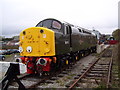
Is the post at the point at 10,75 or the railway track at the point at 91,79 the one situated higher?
the post at the point at 10,75

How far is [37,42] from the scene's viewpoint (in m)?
8.36

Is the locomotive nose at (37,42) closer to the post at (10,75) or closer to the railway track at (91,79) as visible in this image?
the railway track at (91,79)

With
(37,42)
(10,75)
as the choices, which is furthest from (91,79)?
(10,75)

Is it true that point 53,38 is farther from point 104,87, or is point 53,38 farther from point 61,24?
point 104,87

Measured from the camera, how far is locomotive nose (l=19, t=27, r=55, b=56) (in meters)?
8.19

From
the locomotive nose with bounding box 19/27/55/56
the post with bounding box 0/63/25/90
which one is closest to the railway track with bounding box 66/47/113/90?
the locomotive nose with bounding box 19/27/55/56

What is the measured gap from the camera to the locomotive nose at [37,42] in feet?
26.9

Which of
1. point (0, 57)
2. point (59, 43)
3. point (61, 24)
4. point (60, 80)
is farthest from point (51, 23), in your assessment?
point (0, 57)

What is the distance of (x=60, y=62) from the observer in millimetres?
9516

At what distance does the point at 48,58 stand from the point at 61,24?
272 centimetres

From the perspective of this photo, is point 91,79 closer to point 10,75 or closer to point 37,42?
point 37,42

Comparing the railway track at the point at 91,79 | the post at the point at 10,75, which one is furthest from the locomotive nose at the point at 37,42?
the post at the point at 10,75

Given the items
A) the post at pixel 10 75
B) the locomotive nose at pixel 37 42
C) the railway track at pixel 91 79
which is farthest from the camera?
the locomotive nose at pixel 37 42

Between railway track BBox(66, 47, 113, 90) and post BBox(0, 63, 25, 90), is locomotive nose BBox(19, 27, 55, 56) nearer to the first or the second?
railway track BBox(66, 47, 113, 90)
